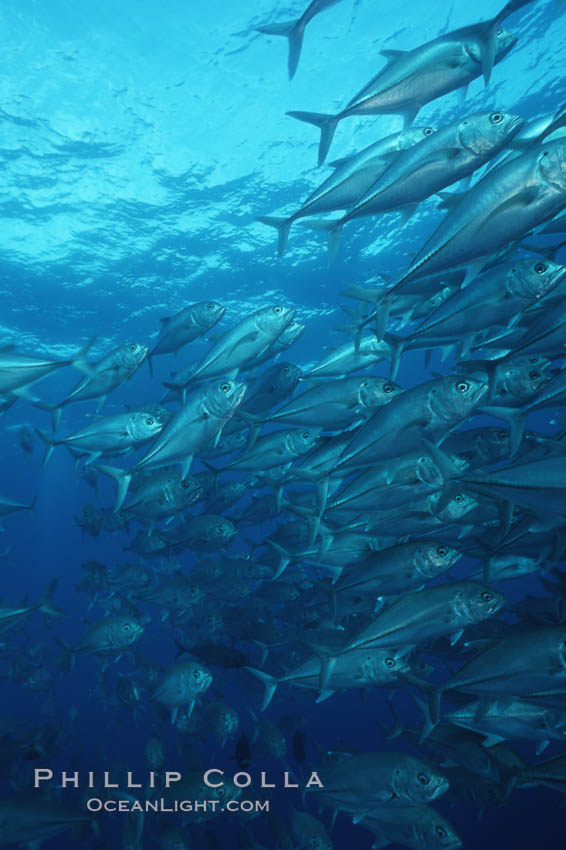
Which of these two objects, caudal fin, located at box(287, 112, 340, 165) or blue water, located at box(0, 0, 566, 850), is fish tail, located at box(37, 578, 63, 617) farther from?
caudal fin, located at box(287, 112, 340, 165)

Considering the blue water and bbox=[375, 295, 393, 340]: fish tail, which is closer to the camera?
bbox=[375, 295, 393, 340]: fish tail

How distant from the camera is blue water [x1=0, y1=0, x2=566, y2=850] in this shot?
10828 mm

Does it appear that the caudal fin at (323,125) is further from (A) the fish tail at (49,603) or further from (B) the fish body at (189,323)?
(A) the fish tail at (49,603)

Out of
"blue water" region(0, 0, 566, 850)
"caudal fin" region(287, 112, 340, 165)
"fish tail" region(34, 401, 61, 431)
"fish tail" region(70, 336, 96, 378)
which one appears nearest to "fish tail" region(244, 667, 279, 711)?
"blue water" region(0, 0, 566, 850)

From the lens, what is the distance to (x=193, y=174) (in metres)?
14.4

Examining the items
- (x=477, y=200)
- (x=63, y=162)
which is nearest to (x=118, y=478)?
(x=477, y=200)

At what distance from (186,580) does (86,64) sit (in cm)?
1164

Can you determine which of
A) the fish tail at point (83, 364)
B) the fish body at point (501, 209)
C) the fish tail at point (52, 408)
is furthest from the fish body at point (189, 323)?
the fish body at point (501, 209)

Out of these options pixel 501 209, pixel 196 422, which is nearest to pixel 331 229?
pixel 501 209

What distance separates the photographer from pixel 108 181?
14.2 m

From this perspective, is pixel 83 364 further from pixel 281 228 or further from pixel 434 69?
pixel 434 69

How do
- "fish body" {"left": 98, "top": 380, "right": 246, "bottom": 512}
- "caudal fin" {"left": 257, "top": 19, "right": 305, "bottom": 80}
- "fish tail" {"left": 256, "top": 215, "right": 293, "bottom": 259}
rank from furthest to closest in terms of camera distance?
"fish tail" {"left": 256, "top": 215, "right": 293, "bottom": 259} → "fish body" {"left": 98, "top": 380, "right": 246, "bottom": 512} → "caudal fin" {"left": 257, "top": 19, "right": 305, "bottom": 80}

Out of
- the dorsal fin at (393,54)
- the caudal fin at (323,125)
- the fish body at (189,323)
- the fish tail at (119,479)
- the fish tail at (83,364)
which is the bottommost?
the fish tail at (119,479)

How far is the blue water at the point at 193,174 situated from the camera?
A: 35.5 feet
